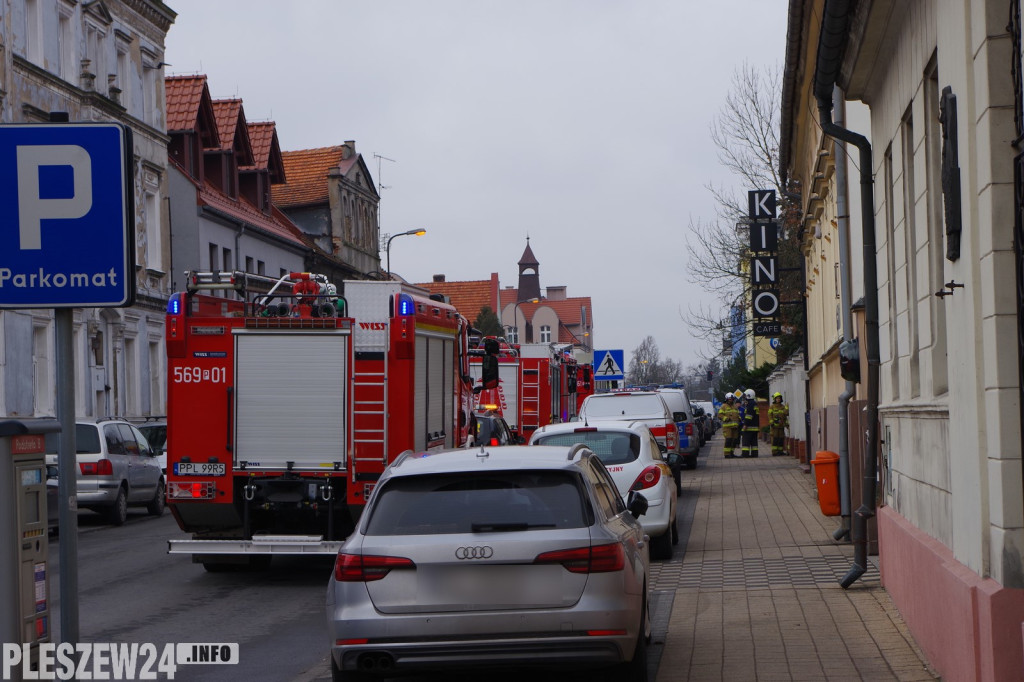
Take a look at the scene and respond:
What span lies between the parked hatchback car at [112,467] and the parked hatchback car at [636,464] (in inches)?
328

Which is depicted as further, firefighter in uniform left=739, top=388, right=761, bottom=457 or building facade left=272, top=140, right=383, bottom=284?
building facade left=272, top=140, right=383, bottom=284

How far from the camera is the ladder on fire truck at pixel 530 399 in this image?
31.3 m

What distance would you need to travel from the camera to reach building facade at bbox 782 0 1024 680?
614cm

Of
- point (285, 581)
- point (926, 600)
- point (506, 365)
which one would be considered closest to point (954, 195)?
point (926, 600)

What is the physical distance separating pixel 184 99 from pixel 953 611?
130ft

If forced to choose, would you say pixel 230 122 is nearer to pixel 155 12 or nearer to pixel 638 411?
pixel 155 12

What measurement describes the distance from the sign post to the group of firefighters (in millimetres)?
35818

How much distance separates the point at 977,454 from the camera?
257 inches

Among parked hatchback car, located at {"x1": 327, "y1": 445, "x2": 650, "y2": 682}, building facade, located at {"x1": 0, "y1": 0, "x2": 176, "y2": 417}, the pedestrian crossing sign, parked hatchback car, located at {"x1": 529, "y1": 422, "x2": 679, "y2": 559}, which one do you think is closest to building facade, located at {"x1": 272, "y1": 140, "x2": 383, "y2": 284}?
building facade, located at {"x1": 0, "y1": 0, "x2": 176, "y2": 417}

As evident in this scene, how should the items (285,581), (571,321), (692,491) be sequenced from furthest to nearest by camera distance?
1. (571,321)
2. (692,491)
3. (285,581)

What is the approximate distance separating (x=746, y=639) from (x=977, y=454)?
141 inches

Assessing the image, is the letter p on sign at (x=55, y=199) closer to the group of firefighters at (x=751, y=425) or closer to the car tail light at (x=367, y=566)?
the car tail light at (x=367, y=566)

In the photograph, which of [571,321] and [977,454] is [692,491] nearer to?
[977,454]

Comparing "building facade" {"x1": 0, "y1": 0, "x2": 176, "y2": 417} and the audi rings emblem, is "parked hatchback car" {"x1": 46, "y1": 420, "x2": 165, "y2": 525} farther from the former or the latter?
the audi rings emblem
